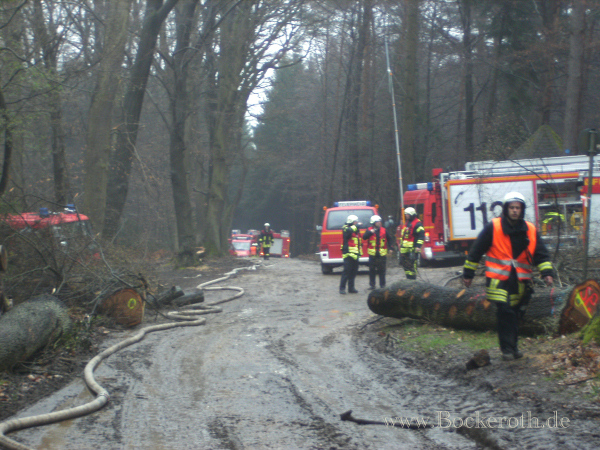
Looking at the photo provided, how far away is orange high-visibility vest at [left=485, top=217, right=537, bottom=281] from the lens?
6184mm

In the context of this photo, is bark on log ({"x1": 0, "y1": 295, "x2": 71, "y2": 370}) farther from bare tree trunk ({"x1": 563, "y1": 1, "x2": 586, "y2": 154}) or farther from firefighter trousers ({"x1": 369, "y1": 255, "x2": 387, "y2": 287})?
bare tree trunk ({"x1": 563, "y1": 1, "x2": 586, "y2": 154})

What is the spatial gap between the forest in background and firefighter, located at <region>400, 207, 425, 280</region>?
3.04 m

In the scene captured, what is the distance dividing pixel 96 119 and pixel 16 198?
6562 mm

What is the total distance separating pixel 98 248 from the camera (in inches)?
397

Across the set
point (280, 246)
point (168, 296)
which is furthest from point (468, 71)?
point (168, 296)

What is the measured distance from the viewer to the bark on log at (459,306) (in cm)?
702

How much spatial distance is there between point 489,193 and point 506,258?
35.3ft

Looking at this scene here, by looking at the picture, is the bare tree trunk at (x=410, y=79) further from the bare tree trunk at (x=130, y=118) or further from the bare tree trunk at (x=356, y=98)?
the bare tree trunk at (x=130, y=118)

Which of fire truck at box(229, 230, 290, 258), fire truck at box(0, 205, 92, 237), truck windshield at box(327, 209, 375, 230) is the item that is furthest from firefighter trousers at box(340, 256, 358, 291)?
fire truck at box(229, 230, 290, 258)

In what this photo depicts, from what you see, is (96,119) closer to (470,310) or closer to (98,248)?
(98,248)

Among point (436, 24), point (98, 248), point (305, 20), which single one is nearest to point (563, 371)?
point (98, 248)

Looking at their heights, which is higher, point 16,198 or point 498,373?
point 16,198

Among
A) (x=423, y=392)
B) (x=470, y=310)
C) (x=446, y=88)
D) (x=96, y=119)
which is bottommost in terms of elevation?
(x=423, y=392)

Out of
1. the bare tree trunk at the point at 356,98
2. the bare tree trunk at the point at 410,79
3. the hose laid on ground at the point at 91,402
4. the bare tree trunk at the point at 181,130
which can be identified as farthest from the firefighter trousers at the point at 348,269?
→ the bare tree trunk at the point at 356,98
